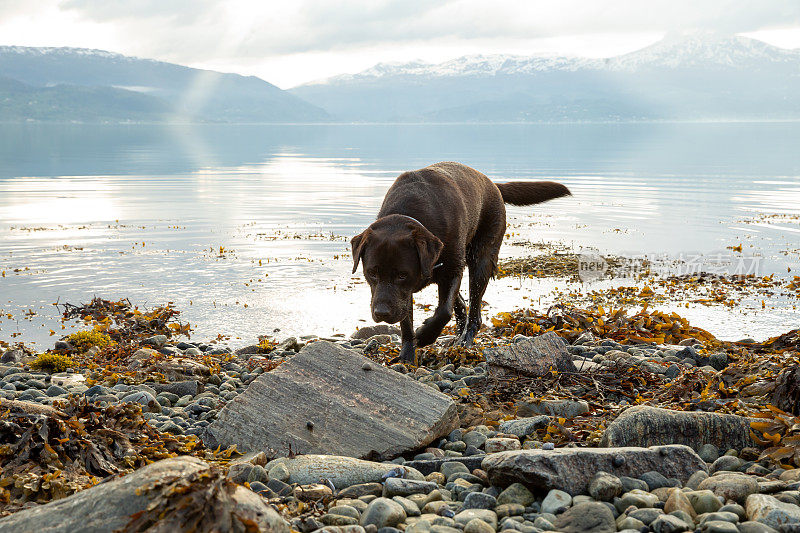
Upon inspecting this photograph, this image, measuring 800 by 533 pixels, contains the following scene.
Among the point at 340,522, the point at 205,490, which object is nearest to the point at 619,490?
the point at 340,522

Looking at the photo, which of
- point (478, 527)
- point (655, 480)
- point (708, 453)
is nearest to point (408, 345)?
point (708, 453)

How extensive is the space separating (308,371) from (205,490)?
2715 mm

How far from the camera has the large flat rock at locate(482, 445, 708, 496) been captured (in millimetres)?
3996

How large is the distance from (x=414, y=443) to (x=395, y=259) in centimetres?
210

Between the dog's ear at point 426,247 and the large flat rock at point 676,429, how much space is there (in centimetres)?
248

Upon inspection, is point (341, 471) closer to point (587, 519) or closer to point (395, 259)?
point (587, 519)

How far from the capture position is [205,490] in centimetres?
311

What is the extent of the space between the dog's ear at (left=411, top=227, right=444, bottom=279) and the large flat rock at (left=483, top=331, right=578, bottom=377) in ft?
3.24

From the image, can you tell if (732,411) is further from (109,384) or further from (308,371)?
(109,384)

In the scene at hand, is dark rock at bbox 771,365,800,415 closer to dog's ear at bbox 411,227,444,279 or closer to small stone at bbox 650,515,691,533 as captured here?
small stone at bbox 650,515,691,533

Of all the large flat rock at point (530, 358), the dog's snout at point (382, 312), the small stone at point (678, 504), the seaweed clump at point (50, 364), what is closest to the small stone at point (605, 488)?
the small stone at point (678, 504)

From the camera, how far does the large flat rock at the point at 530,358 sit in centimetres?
667

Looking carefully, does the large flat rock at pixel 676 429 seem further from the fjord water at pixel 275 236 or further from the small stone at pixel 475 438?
the fjord water at pixel 275 236

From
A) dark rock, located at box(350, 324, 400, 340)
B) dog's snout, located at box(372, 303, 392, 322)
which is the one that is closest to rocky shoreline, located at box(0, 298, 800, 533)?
dog's snout, located at box(372, 303, 392, 322)
